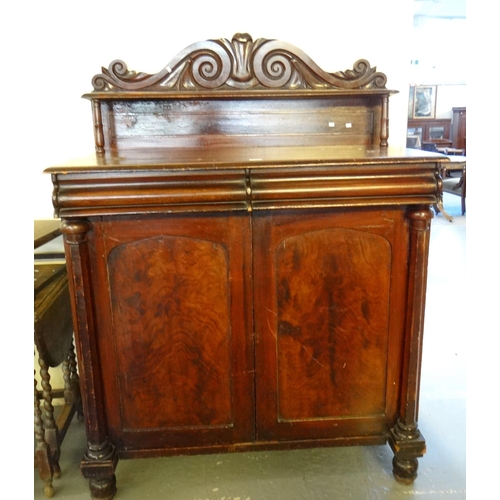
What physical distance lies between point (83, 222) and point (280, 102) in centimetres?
95

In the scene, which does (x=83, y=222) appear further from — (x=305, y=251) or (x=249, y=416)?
(x=249, y=416)

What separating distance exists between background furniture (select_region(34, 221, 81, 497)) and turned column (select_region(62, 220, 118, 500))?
18 cm

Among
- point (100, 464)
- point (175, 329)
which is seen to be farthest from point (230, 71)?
point (100, 464)

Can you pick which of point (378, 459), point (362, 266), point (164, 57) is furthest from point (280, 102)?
point (378, 459)

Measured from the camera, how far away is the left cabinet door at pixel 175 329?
1.40 m

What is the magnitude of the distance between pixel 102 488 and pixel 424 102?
358 inches

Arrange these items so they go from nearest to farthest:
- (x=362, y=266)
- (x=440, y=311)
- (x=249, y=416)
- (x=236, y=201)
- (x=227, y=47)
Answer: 1. (x=236, y=201)
2. (x=362, y=266)
3. (x=249, y=416)
4. (x=227, y=47)
5. (x=440, y=311)

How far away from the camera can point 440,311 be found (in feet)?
10.4

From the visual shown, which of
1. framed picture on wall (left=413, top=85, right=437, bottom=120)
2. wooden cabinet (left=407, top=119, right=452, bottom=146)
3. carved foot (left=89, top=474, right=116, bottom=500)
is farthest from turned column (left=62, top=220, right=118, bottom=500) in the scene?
framed picture on wall (left=413, top=85, right=437, bottom=120)

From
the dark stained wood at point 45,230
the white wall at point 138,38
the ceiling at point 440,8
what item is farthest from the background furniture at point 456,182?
the dark stained wood at point 45,230

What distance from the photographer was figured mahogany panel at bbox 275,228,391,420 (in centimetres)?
145

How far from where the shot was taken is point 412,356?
1.53 m

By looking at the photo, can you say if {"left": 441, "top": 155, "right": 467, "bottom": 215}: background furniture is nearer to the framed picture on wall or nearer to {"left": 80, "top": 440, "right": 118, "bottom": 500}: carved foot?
the framed picture on wall

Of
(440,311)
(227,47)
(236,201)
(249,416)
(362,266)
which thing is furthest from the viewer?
(440,311)
